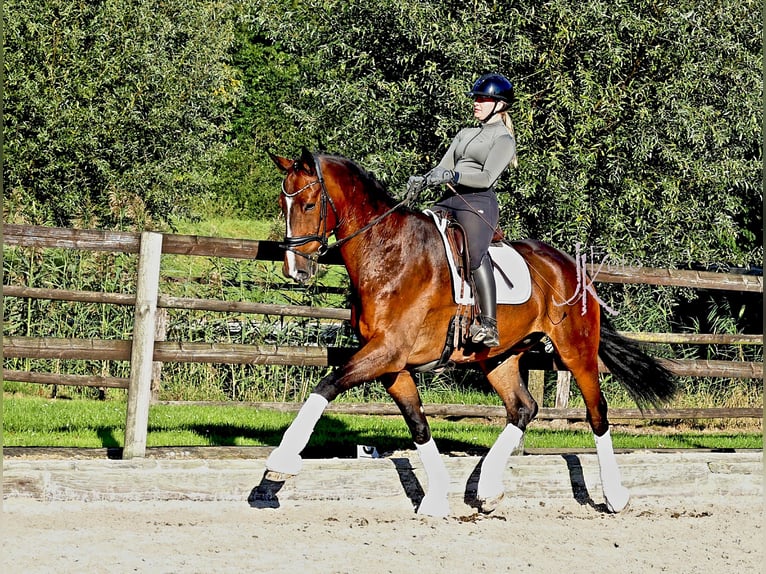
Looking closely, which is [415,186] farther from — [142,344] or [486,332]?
[142,344]

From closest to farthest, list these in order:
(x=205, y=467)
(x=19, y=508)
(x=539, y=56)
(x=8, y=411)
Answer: (x=19, y=508) → (x=205, y=467) → (x=8, y=411) → (x=539, y=56)

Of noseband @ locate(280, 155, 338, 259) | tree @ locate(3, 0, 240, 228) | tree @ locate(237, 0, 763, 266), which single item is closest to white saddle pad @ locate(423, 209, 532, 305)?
noseband @ locate(280, 155, 338, 259)

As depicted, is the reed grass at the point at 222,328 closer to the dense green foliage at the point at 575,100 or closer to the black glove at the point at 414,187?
the dense green foliage at the point at 575,100

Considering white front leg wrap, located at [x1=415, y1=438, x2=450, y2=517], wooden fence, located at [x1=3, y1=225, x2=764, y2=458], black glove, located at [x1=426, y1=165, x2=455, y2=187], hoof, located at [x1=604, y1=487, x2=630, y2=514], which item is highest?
black glove, located at [x1=426, y1=165, x2=455, y2=187]

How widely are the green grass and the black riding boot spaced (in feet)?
9.00

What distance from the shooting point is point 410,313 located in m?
6.67

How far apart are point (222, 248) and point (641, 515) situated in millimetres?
3667

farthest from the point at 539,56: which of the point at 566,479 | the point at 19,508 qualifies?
the point at 19,508

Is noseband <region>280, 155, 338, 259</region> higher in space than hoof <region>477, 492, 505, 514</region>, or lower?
higher

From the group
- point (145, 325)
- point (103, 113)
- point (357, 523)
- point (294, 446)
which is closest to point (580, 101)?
point (145, 325)

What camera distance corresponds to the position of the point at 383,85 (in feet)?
41.6

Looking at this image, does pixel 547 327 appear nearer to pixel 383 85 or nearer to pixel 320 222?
pixel 320 222

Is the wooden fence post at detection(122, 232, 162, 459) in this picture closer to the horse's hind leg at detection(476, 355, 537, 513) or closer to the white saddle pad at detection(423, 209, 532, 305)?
the white saddle pad at detection(423, 209, 532, 305)

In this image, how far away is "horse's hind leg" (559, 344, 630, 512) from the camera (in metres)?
7.54
